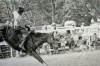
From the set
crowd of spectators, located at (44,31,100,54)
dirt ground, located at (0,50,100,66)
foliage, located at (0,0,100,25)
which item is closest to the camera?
foliage, located at (0,0,100,25)

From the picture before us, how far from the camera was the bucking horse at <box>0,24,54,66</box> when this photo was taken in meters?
3.71

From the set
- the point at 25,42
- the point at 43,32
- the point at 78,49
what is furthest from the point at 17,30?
the point at 78,49

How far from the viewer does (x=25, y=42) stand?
3717 millimetres

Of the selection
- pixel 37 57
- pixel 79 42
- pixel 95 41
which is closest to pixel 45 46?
pixel 37 57

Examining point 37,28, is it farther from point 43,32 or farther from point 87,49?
point 87,49

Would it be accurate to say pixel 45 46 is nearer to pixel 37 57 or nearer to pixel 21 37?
pixel 37 57

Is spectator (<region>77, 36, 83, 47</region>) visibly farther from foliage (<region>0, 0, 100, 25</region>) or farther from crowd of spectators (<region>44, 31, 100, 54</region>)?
foliage (<region>0, 0, 100, 25</region>)

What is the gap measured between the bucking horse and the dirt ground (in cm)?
27

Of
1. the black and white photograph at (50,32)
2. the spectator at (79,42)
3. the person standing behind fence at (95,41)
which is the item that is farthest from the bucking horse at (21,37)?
the person standing behind fence at (95,41)

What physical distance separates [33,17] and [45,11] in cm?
19

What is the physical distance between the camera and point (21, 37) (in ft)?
12.3

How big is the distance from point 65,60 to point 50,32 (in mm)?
443

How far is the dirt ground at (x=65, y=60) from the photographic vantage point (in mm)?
4086

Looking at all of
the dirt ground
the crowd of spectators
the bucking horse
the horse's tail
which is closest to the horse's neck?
the bucking horse
